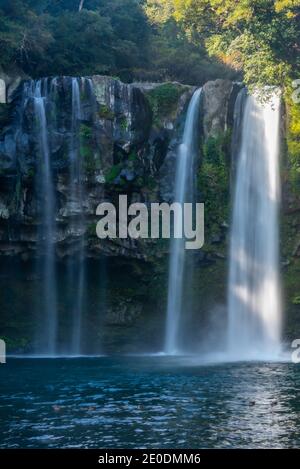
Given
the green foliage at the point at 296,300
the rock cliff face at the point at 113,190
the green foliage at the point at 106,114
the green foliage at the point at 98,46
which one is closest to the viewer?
the green foliage at the point at 296,300

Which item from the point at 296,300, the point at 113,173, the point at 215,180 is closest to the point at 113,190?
the point at 113,173

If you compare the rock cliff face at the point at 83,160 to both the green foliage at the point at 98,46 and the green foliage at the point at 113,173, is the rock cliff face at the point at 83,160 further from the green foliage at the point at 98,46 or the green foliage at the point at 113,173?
the green foliage at the point at 98,46

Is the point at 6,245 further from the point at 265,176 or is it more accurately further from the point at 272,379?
the point at 272,379

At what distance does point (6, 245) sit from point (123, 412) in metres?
14.2

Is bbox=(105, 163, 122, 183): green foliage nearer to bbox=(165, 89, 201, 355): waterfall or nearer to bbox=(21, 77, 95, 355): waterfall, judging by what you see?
bbox=(21, 77, 95, 355): waterfall

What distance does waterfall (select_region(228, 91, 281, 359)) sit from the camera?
1080 inches

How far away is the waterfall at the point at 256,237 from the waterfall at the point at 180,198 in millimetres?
1889

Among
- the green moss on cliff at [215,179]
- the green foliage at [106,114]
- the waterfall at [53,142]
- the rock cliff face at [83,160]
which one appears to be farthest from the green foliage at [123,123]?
the green moss on cliff at [215,179]

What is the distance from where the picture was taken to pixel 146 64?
3597 centimetres

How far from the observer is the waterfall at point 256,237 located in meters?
27.4

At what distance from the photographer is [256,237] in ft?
91.0

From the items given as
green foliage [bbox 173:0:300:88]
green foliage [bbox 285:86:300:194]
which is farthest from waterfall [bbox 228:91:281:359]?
green foliage [bbox 173:0:300:88]

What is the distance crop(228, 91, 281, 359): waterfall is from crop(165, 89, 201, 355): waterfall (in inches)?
74.4
